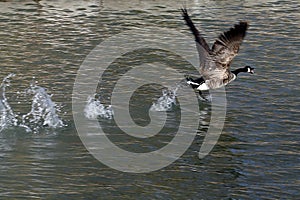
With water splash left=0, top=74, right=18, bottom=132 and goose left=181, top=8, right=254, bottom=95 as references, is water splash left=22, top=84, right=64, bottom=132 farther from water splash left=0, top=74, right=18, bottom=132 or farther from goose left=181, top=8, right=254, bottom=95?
goose left=181, top=8, right=254, bottom=95

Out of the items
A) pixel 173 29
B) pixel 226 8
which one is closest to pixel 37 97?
pixel 173 29

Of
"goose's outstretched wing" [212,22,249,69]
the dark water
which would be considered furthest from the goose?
the dark water

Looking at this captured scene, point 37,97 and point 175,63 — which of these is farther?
point 175,63

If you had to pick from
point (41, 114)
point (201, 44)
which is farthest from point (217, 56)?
point (41, 114)

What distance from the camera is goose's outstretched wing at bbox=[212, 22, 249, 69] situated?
34.9ft

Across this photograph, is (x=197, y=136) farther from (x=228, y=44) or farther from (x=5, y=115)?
(x=5, y=115)

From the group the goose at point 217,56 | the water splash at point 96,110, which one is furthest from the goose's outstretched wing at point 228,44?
the water splash at point 96,110

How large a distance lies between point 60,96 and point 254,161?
3.98 m

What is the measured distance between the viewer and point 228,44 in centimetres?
1095

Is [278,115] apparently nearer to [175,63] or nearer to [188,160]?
[188,160]

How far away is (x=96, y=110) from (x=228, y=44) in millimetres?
2328

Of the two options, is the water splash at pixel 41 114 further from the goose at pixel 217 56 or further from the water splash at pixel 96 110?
the goose at pixel 217 56

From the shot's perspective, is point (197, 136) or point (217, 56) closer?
point (197, 136)

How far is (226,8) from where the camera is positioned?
19062 millimetres
